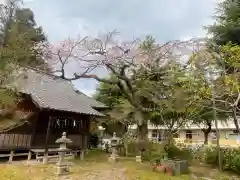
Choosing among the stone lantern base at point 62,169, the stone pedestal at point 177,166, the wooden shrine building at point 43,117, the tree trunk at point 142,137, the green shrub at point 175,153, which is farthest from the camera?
the tree trunk at point 142,137

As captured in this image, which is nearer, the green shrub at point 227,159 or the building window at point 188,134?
the green shrub at point 227,159

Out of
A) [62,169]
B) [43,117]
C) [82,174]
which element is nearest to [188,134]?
[43,117]

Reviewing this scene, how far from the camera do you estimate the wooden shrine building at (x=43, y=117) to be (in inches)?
509

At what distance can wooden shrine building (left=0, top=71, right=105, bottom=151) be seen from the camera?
1293 cm

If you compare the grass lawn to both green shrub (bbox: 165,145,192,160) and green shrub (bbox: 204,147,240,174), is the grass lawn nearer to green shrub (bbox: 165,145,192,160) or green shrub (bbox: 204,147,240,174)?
green shrub (bbox: 204,147,240,174)

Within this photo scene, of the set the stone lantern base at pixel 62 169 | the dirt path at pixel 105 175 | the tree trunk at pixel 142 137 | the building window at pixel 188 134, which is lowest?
the dirt path at pixel 105 175

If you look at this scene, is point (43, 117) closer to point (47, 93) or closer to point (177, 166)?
point (47, 93)

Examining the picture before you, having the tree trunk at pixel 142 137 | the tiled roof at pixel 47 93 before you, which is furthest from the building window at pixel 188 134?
the tiled roof at pixel 47 93

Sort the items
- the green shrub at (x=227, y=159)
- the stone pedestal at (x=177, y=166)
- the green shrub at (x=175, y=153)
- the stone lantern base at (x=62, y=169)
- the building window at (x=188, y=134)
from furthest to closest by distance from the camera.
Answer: the building window at (x=188, y=134)
the green shrub at (x=175, y=153)
the green shrub at (x=227, y=159)
the stone pedestal at (x=177, y=166)
the stone lantern base at (x=62, y=169)

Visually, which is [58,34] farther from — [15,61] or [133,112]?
[133,112]

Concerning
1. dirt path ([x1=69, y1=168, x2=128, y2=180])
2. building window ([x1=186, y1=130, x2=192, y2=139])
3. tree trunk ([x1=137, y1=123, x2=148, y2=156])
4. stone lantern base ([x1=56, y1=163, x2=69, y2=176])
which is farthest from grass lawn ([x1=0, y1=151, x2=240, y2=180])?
building window ([x1=186, y1=130, x2=192, y2=139])

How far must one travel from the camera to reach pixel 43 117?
49.4 feet

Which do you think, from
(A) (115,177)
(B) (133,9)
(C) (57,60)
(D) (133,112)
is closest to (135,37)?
(B) (133,9)

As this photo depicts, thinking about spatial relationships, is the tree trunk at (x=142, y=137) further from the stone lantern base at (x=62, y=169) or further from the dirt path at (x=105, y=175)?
the stone lantern base at (x=62, y=169)
